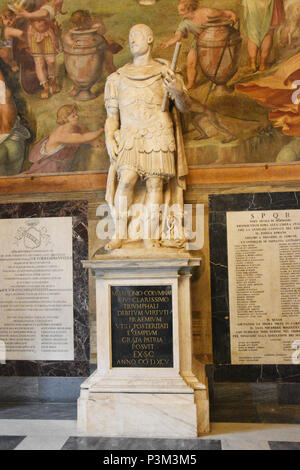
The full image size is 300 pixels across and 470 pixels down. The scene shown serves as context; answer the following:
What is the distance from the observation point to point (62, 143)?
5652 millimetres

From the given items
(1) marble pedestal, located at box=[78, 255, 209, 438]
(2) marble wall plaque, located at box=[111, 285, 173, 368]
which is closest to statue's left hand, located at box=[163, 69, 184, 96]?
(1) marble pedestal, located at box=[78, 255, 209, 438]

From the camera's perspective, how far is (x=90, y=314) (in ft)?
17.7

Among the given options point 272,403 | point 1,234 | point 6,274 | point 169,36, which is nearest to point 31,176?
point 1,234

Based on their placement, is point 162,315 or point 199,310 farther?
point 199,310

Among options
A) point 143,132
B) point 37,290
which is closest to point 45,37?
point 143,132

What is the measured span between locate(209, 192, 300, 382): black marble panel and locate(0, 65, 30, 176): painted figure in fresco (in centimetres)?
237

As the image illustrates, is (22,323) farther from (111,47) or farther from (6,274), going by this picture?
(111,47)

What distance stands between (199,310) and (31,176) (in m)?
2.53

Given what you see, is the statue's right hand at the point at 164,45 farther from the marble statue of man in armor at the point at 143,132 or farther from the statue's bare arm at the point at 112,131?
the statue's bare arm at the point at 112,131

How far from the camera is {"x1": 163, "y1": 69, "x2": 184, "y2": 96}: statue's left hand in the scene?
4.48 meters

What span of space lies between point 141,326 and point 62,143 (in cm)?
254

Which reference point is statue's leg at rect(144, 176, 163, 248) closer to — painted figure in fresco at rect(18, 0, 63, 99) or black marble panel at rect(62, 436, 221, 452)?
black marble panel at rect(62, 436, 221, 452)

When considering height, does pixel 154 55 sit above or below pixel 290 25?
below

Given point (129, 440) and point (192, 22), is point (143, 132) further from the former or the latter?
point (129, 440)
